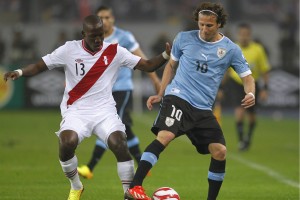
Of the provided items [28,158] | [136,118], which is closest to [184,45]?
[28,158]

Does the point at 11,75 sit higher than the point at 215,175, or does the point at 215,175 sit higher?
the point at 11,75

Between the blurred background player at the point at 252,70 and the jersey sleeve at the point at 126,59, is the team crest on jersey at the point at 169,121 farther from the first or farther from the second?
the blurred background player at the point at 252,70

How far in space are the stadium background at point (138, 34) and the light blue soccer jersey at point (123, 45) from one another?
1353 centimetres

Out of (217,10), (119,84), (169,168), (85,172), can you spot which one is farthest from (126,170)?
(169,168)

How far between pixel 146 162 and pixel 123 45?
159 inches

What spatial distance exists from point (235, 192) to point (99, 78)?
2850 millimetres

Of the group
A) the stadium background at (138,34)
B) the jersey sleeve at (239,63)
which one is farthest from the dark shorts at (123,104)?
the stadium background at (138,34)

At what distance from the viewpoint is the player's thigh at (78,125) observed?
9430mm

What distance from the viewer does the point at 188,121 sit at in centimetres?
949

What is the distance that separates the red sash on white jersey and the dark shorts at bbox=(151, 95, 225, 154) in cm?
78

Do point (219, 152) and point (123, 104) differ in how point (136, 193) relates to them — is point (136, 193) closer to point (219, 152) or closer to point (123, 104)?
point (219, 152)

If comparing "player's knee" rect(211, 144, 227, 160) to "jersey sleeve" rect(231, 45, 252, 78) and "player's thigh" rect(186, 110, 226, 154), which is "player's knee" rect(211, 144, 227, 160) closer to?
"player's thigh" rect(186, 110, 226, 154)

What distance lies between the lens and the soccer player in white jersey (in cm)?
941

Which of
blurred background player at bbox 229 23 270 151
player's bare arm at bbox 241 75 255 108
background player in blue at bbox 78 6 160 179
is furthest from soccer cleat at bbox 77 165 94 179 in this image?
blurred background player at bbox 229 23 270 151
